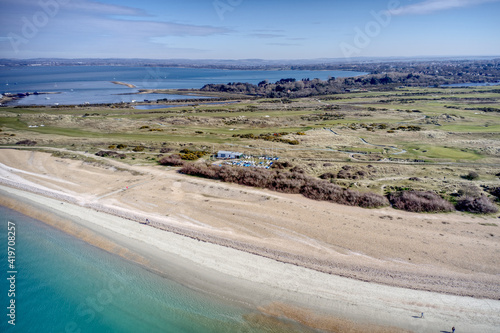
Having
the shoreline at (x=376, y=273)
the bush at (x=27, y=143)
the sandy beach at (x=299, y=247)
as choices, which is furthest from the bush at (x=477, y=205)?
the bush at (x=27, y=143)

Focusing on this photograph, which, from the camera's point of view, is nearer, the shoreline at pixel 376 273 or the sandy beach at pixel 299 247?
the sandy beach at pixel 299 247

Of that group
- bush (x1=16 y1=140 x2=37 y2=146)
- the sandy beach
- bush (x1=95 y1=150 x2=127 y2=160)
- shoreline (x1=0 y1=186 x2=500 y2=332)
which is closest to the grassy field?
bush (x1=16 y1=140 x2=37 y2=146)

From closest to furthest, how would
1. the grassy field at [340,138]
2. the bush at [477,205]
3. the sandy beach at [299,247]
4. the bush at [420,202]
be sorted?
the sandy beach at [299,247] → the bush at [477,205] → the bush at [420,202] → the grassy field at [340,138]

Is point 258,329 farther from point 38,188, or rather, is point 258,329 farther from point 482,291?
point 38,188

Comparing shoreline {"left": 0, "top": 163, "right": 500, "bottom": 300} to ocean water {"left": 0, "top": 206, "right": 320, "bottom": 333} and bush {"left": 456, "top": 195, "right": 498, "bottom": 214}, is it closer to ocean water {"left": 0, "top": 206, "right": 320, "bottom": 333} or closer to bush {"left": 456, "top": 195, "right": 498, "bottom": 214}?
ocean water {"left": 0, "top": 206, "right": 320, "bottom": 333}

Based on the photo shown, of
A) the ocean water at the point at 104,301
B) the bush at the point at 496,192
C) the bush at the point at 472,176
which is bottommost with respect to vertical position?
the ocean water at the point at 104,301

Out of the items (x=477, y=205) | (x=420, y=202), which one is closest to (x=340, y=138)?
(x=420, y=202)

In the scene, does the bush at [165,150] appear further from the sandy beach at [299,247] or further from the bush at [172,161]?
the sandy beach at [299,247]
